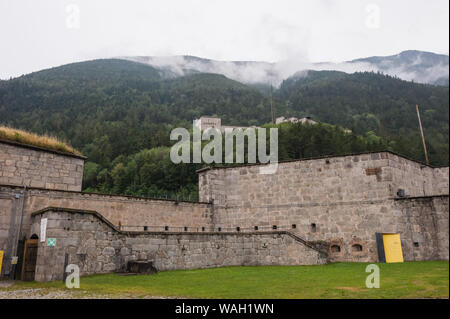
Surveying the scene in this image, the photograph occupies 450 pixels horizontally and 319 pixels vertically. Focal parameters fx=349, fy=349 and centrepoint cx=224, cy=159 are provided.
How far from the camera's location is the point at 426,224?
62.8 ft

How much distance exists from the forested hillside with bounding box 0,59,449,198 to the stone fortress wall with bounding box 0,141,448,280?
1859 centimetres

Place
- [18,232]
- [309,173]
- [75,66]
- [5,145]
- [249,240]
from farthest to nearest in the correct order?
1. [75,66]
2. [309,173]
3. [249,240]
4. [5,145]
5. [18,232]

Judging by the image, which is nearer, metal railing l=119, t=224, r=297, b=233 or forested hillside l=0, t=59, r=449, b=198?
metal railing l=119, t=224, r=297, b=233

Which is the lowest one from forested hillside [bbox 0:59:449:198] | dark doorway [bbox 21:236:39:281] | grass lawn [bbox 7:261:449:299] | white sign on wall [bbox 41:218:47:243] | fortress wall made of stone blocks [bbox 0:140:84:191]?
grass lawn [bbox 7:261:449:299]

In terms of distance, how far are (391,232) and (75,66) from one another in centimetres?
19326

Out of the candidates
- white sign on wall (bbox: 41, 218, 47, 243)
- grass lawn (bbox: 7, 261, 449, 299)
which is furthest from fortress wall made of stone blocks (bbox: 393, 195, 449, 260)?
white sign on wall (bbox: 41, 218, 47, 243)

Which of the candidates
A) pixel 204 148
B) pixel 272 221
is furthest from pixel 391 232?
pixel 204 148

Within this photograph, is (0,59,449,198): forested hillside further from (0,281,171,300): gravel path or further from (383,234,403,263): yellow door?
(0,281,171,300): gravel path

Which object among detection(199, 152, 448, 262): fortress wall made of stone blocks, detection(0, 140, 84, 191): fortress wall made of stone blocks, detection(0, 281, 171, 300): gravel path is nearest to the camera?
detection(0, 281, 171, 300): gravel path

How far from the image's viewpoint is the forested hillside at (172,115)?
67188 mm

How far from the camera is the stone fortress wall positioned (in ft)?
50.2

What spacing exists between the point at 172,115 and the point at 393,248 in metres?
112

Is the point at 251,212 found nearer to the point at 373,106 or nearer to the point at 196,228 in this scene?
the point at 196,228
